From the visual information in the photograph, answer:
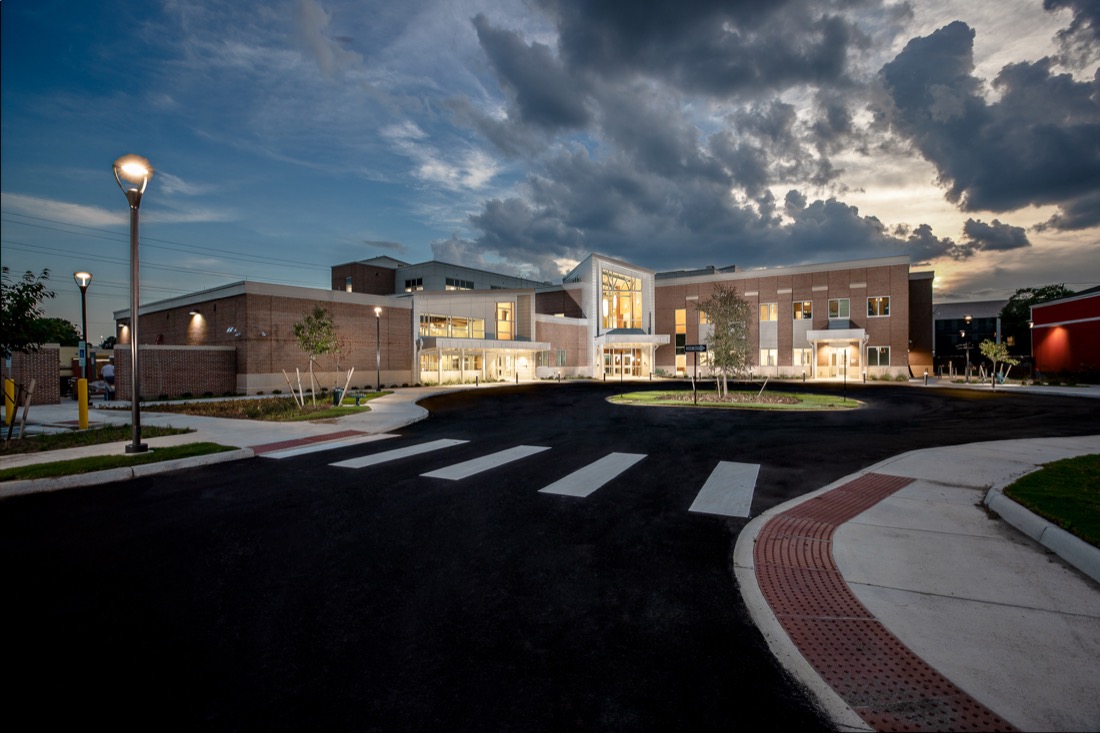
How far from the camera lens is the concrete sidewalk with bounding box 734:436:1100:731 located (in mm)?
2709

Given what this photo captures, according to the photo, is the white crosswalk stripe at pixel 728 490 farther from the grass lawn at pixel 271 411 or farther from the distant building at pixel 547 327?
the distant building at pixel 547 327

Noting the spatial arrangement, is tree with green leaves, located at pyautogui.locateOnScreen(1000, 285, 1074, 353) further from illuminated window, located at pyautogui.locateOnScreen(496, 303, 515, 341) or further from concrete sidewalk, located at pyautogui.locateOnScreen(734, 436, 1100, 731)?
concrete sidewalk, located at pyautogui.locateOnScreen(734, 436, 1100, 731)

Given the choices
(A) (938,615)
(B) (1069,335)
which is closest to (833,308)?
(B) (1069,335)

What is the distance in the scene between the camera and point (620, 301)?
171 feet

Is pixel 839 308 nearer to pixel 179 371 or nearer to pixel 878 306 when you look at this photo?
pixel 878 306

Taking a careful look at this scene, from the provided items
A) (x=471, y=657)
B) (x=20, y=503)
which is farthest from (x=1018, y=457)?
(x=20, y=503)

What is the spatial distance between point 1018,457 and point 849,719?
32.6ft

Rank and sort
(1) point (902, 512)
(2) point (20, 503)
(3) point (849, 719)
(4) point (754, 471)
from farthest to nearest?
(4) point (754, 471) < (2) point (20, 503) < (1) point (902, 512) < (3) point (849, 719)

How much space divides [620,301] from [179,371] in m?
38.7

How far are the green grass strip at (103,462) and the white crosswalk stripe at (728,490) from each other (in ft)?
32.3

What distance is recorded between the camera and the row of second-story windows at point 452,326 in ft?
130

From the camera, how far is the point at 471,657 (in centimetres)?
328

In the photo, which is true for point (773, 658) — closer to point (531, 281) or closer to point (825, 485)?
point (825, 485)

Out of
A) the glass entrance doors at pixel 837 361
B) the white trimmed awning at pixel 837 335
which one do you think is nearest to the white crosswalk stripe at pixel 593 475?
the white trimmed awning at pixel 837 335
